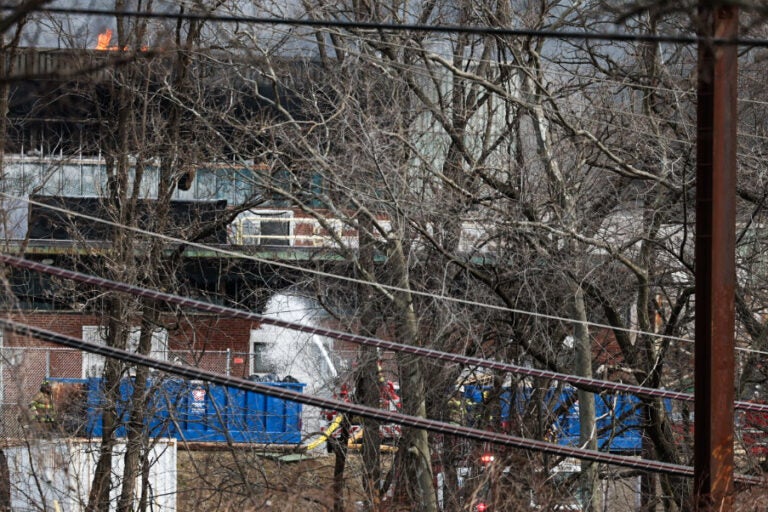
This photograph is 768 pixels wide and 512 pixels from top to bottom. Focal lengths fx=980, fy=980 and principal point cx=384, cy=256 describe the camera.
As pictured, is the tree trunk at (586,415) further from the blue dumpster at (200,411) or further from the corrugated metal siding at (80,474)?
the corrugated metal siding at (80,474)

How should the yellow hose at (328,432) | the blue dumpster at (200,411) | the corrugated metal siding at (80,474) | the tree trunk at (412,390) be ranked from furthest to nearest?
the yellow hose at (328,432), the blue dumpster at (200,411), the tree trunk at (412,390), the corrugated metal siding at (80,474)

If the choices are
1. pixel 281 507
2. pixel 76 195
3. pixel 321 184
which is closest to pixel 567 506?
pixel 281 507

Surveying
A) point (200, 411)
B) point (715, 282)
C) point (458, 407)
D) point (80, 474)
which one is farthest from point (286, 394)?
point (200, 411)

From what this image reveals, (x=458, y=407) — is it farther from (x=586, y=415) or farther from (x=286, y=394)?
(x=286, y=394)

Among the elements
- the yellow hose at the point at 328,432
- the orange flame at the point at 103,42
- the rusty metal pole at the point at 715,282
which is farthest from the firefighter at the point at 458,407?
the rusty metal pole at the point at 715,282

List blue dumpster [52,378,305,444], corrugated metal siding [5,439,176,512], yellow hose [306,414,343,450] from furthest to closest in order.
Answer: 1. yellow hose [306,414,343,450]
2. blue dumpster [52,378,305,444]
3. corrugated metal siding [5,439,176,512]

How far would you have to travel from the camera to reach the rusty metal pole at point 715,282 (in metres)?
6.42

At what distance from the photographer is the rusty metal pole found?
21.1 ft

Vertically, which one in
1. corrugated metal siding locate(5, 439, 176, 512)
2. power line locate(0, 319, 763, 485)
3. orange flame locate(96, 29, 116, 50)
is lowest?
corrugated metal siding locate(5, 439, 176, 512)

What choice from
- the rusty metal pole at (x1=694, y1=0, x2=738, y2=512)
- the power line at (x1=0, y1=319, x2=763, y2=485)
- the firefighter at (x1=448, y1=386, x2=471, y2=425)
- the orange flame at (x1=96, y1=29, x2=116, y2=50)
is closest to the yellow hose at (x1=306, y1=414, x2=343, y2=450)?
the firefighter at (x1=448, y1=386, x2=471, y2=425)

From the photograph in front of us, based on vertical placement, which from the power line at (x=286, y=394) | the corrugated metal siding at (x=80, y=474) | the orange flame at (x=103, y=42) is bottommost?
the corrugated metal siding at (x=80, y=474)

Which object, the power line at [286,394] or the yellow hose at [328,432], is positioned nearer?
the power line at [286,394]

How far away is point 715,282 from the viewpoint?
6480mm

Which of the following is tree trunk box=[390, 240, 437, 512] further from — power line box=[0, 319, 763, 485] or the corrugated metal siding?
power line box=[0, 319, 763, 485]
